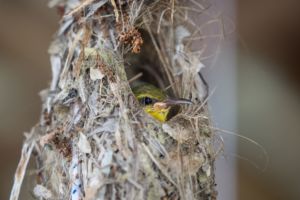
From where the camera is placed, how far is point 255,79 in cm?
327

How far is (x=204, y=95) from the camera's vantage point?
97.3 inches

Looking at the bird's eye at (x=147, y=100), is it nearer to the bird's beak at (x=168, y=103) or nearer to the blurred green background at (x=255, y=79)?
the bird's beak at (x=168, y=103)

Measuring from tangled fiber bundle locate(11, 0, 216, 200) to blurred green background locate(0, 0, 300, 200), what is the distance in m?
0.63

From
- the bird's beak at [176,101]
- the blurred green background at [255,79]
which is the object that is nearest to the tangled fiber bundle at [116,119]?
the bird's beak at [176,101]

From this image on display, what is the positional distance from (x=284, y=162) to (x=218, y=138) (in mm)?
1110

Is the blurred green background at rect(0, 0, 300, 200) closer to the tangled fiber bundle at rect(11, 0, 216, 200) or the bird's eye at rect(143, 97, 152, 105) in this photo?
the tangled fiber bundle at rect(11, 0, 216, 200)

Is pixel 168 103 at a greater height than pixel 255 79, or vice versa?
pixel 255 79

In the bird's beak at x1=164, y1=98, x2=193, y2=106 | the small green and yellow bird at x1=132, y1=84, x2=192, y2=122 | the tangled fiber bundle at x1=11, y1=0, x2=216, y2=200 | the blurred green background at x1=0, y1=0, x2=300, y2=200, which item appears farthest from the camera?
the blurred green background at x1=0, y1=0, x2=300, y2=200

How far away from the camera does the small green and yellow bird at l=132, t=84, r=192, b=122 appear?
247 cm

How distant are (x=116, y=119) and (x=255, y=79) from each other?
4.39 feet

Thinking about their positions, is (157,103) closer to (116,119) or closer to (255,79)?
(116,119)

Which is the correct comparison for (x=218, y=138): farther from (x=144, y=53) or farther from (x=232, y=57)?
(x=232, y=57)

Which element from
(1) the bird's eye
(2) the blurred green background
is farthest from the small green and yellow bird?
(2) the blurred green background

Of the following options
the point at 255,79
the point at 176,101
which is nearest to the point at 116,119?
the point at 176,101
